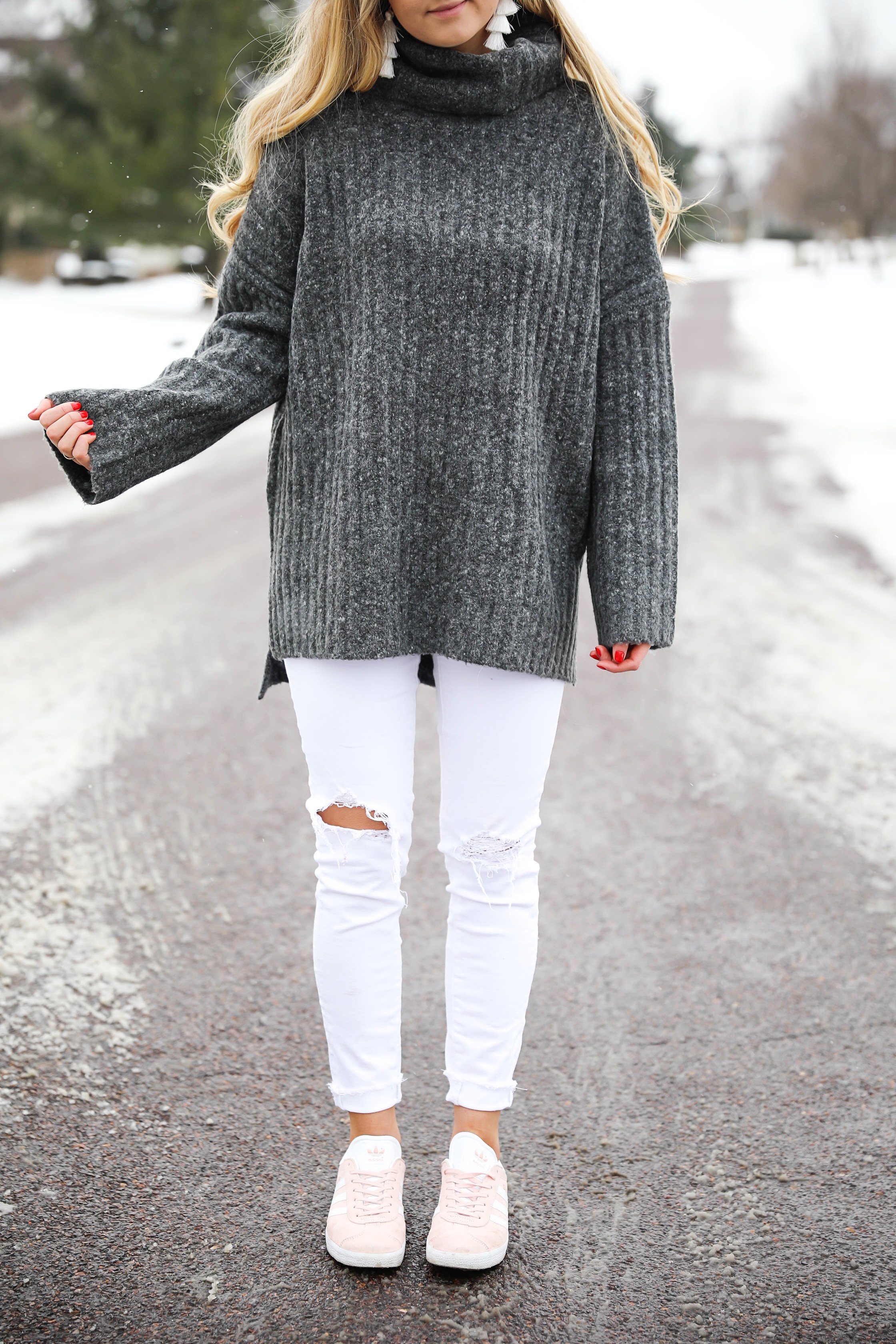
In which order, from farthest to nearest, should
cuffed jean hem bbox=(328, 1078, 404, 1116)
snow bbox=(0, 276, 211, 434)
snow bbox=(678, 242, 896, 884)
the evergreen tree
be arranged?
the evergreen tree < snow bbox=(0, 276, 211, 434) < snow bbox=(678, 242, 896, 884) < cuffed jean hem bbox=(328, 1078, 404, 1116)

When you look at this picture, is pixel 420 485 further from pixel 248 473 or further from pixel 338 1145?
pixel 248 473

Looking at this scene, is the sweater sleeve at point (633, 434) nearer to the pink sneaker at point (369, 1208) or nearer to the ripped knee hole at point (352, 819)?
the ripped knee hole at point (352, 819)

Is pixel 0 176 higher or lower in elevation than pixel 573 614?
higher

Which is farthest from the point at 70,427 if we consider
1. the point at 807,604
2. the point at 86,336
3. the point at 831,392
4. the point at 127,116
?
the point at 127,116

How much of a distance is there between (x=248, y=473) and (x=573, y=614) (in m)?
7.42

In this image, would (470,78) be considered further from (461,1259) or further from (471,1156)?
(461,1259)

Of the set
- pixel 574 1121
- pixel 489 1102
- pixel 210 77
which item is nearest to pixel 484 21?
pixel 489 1102

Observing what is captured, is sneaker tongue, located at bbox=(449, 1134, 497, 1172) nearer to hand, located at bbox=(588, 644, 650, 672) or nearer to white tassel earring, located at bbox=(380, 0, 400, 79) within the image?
hand, located at bbox=(588, 644, 650, 672)

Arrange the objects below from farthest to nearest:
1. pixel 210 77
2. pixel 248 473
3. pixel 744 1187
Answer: pixel 210 77 < pixel 248 473 < pixel 744 1187

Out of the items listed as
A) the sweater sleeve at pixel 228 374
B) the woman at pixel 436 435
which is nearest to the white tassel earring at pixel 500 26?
the woman at pixel 436 435

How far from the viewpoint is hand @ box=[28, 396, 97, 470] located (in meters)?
1.69

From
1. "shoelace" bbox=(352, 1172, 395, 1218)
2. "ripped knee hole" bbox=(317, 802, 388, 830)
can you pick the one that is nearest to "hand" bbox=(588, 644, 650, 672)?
"ripped knee hole" bbox=(317, 802, 388, 830)

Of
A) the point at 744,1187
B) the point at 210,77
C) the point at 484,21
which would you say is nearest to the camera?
the point at 484,21

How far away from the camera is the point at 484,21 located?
1.73m
